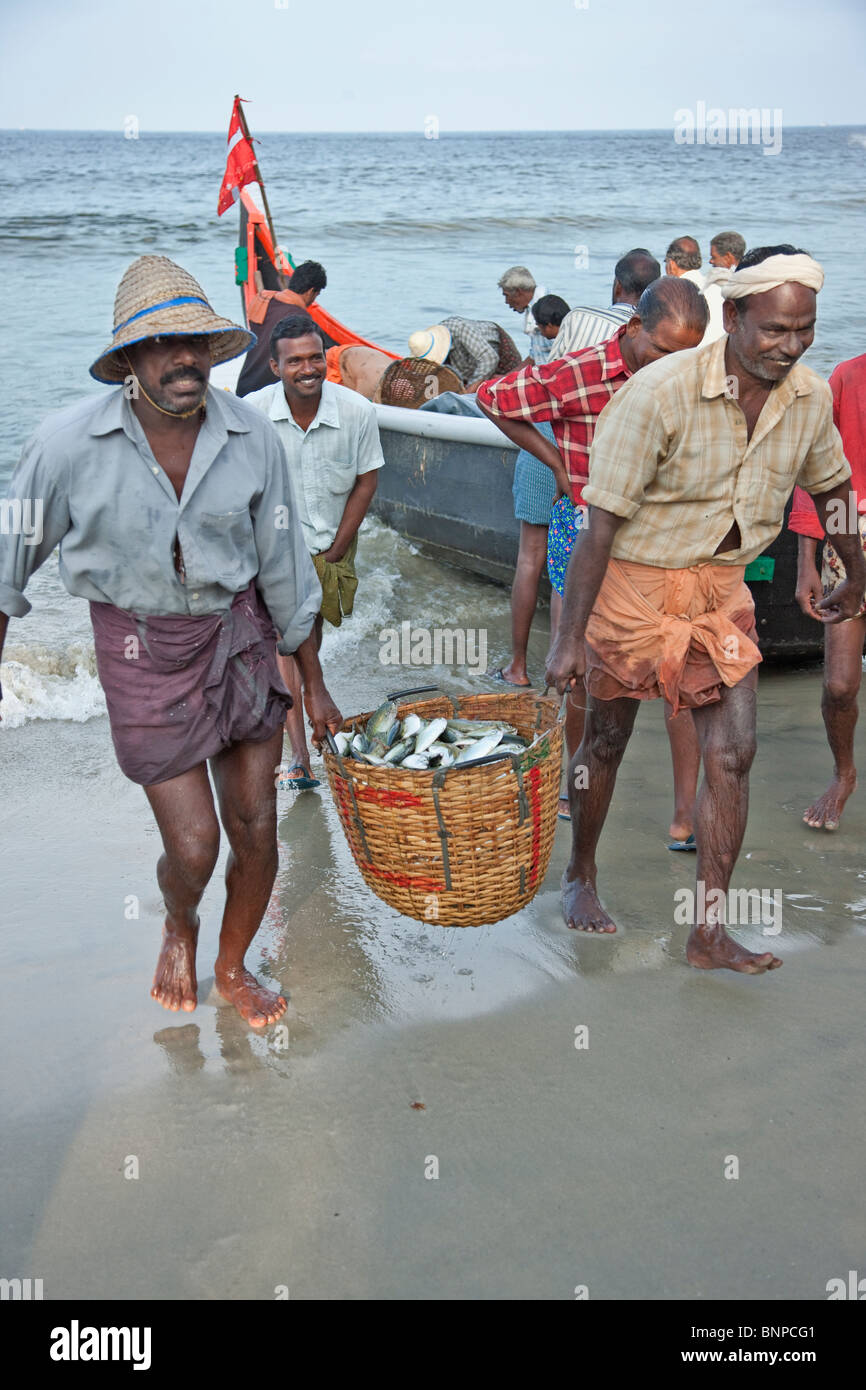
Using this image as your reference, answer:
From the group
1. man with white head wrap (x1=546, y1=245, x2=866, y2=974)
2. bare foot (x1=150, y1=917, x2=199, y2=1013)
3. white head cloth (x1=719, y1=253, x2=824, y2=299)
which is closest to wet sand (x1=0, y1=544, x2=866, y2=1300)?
bare foot (x1=150, y1=917, x2=199, y2=1013)

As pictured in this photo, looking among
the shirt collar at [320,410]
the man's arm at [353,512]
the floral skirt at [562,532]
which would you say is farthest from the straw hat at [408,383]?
the floral skirt at [562,532]

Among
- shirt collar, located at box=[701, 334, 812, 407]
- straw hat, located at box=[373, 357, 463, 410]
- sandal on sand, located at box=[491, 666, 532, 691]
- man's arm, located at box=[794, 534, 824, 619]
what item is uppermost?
shirt collar, located at box=[701, 334, 812, 407]

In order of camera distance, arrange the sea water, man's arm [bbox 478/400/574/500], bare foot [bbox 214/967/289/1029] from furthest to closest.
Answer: the sea water, man's arm [bbox 478/400/574/500], bare foot [bbox 214/967/289/1029]

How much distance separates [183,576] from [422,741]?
0.91 m

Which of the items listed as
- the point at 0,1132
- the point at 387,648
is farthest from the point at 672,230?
the point at 0,1132

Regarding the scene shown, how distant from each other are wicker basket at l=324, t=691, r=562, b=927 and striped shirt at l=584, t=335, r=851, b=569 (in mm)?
621

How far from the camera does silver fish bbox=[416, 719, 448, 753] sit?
3.49 metres

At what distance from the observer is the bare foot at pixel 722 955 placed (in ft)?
11.1

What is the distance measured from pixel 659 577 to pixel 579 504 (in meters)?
1.02

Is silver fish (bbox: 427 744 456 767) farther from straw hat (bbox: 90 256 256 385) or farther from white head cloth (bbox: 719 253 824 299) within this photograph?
white head cloth (bbox: 719 253 824 299)

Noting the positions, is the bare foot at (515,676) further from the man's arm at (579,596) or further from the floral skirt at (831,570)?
the man's arm at (579,596)

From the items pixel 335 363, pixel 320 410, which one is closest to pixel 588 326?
pixel 320 410

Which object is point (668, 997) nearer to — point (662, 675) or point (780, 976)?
point (780, 976)

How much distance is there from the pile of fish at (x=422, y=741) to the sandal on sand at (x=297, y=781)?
1.28 m
